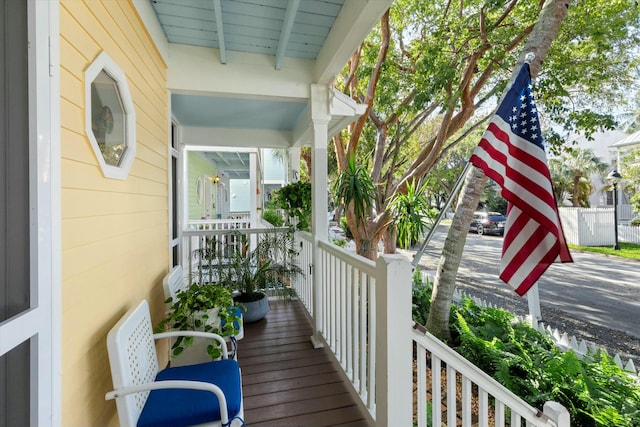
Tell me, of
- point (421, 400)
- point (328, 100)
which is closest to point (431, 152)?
point (328, 100)

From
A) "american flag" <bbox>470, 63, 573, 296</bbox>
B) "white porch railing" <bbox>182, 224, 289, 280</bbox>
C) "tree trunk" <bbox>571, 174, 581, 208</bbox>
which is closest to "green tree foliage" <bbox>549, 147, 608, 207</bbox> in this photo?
"tree trunk" <bbox>571, 174, 581, 208</bbox>

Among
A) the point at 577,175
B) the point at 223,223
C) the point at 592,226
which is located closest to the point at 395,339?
the point at 223,223

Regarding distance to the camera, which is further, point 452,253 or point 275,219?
point 275,219

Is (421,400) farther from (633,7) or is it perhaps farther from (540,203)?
(633,7)

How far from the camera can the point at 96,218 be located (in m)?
1.45

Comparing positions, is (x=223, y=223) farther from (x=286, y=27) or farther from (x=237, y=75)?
(x=286, y=27)

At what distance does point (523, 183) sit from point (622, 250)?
1270cm

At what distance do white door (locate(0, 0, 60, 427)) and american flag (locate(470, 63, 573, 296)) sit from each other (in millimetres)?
2250

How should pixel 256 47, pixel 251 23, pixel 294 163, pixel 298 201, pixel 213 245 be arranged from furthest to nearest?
pixel 294 163 < pixel 213 245 < pixel 298 201 < pixel 256 47 < pixel 251 23

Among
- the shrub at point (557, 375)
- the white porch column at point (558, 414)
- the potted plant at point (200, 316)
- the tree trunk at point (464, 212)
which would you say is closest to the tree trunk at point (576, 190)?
the shrub at point (557, 375)

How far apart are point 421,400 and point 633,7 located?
5.51 m

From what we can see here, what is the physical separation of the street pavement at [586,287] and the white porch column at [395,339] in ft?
15.9

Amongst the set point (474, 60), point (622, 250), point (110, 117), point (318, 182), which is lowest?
point (622, 250)

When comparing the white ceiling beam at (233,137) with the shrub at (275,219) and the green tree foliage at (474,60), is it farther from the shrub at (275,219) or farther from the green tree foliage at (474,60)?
the shrub at (275,219)
